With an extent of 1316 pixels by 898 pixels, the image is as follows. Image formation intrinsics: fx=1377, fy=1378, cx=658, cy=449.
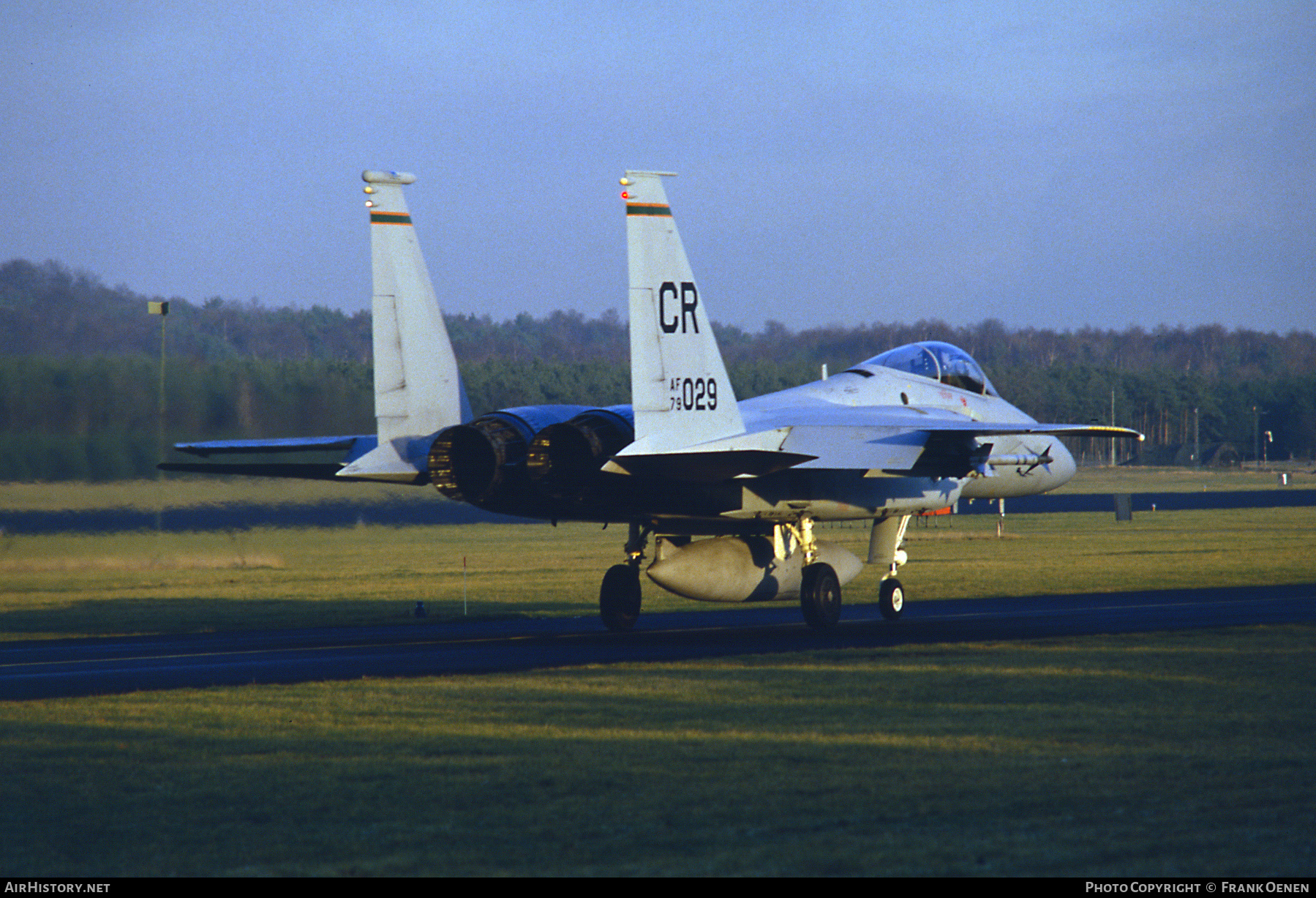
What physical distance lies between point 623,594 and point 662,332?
4795 mm

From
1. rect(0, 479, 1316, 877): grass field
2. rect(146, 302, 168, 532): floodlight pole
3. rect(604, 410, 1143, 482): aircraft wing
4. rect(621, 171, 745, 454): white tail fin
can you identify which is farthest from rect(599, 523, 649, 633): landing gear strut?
rect(146, 302, 168, 532): floodlight pole

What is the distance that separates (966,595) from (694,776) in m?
19.1

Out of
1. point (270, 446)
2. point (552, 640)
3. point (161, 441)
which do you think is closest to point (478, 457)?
point (552, 640)

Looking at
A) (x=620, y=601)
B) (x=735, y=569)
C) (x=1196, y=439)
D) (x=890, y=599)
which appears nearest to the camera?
(x=620, y=601)

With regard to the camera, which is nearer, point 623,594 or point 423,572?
point 623,594

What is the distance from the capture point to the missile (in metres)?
20.7

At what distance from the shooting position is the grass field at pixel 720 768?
719 centimetres

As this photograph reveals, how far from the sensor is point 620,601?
20.6m

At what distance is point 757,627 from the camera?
21.4 m

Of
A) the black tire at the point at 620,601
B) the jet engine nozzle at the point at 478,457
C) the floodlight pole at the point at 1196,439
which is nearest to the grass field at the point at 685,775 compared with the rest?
the jet engine nozzle at the point at 478,457

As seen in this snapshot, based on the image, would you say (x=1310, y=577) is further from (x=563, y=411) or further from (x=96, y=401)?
(x=96, y=401)

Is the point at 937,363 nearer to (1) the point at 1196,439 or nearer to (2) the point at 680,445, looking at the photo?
(2) the point at 680,445

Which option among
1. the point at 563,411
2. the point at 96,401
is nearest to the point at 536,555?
the point at 96,401
